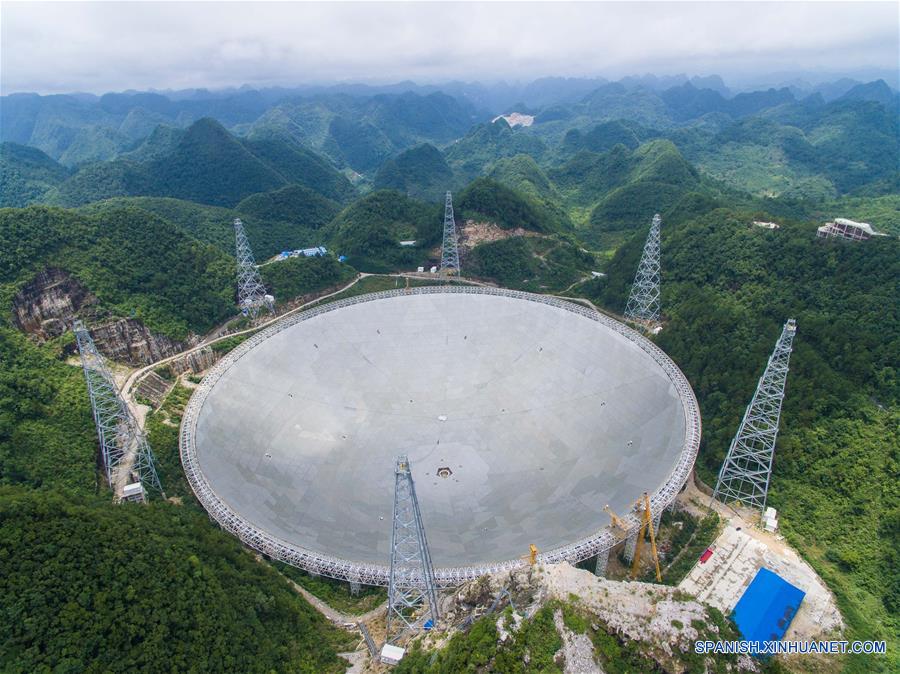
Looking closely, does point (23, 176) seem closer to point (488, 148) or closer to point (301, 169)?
point (301, 169)

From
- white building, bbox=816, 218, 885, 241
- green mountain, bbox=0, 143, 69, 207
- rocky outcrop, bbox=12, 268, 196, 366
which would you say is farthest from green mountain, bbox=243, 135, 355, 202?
white building, bbox=816, 218, 885, 241

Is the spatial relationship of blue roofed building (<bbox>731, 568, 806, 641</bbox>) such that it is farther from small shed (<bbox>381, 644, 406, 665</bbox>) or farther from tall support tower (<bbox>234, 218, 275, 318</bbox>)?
tall support tower (<bbox>234, 218, 275, 318</bbox>)

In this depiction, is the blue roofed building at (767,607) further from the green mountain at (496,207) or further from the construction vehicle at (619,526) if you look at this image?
the green mountain at (496,207)

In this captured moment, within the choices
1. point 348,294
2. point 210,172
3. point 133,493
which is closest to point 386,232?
point 348,294

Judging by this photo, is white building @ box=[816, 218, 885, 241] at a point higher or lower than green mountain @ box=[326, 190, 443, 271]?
higher

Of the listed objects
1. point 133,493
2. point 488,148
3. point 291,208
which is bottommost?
point 488,148

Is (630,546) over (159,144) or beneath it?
beneath

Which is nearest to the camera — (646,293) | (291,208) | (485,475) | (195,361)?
(485,475)
